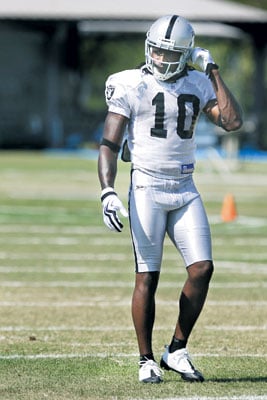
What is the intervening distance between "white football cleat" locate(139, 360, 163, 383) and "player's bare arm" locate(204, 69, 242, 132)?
1.34 meters

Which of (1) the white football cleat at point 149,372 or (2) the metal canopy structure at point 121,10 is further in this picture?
(2) the metal canopy structure at point 121,10

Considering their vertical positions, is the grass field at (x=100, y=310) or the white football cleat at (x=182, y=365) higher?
the white football cleat at (x=182, y=365)

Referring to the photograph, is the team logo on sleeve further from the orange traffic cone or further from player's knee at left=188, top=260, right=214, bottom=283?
the orange traffic cone

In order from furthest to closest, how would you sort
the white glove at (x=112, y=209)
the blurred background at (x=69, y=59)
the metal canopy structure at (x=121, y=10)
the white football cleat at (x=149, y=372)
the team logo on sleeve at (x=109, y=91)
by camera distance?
the blurred background at (x=69, y=59), the metal canopy structure at (x=121, y=10), the team logo on sleeve at (x=109, y=91), the white football cleat at (x=149, y=372), the white glove at (x=112, y=209)

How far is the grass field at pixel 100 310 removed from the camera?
6645mm

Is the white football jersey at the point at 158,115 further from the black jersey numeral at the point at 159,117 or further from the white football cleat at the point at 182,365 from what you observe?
the white football cleat at the point at 182,365

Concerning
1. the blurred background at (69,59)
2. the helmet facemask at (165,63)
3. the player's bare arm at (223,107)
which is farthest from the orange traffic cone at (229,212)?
the blurred background at (69,59)

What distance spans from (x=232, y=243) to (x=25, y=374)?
22.6 feet

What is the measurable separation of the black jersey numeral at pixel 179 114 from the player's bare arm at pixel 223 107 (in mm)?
123

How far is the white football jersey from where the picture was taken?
6.73 metres

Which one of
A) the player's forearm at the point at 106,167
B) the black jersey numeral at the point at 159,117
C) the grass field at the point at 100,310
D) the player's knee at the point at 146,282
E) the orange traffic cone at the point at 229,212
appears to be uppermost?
the black jersey numeral at the point at 159,117

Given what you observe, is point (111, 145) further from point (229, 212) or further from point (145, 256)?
point (229, 212)

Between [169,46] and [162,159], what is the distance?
0.60m

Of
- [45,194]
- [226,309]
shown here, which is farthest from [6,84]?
[226,309]
